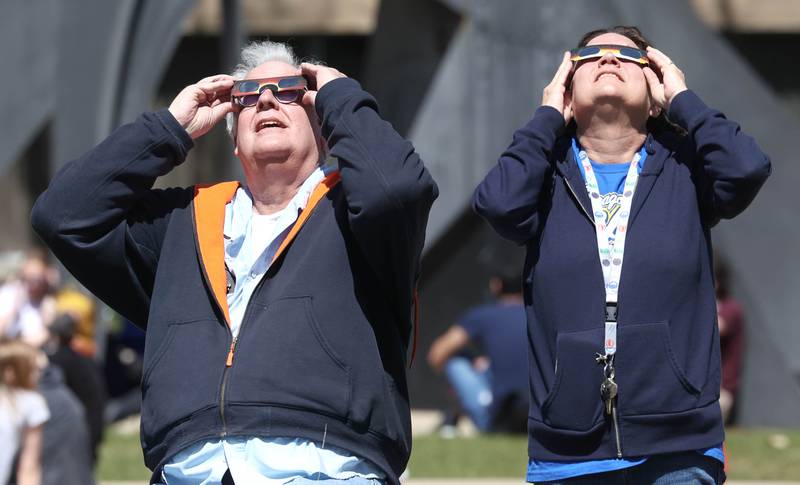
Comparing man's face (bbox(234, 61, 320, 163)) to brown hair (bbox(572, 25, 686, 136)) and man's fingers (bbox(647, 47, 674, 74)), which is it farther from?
man's fingers (bbox(647, 47, 674, 74))

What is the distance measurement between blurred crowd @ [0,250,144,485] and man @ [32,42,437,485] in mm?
3127

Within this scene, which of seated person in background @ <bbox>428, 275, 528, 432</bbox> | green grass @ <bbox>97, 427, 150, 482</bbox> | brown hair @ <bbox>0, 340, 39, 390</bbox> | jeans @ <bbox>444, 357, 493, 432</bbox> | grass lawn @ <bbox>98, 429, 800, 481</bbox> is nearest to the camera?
brown hair @ <bbox>0, 340, 39, 390</bbox>

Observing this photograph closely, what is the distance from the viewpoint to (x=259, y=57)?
3982mm

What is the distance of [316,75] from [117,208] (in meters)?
0.62

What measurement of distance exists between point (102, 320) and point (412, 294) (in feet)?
27.9

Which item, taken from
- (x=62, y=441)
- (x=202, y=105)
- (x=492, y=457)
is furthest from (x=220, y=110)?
(x=492, y=457)

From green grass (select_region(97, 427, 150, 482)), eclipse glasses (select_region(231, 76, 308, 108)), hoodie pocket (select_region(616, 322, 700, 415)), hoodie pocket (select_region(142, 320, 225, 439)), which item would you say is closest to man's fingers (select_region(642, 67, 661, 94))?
hoodie pocket (select_region(616, 322, 700, 415))

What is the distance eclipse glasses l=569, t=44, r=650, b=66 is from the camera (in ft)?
12.6

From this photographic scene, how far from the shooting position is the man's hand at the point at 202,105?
3.95 m

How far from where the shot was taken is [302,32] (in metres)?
17.5

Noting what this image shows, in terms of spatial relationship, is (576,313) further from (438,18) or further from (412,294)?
(438,18)

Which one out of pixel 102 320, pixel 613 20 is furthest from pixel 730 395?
pixel 102 320

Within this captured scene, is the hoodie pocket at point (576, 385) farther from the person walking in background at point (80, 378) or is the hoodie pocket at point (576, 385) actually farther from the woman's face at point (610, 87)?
the person walking in background at point (80, 378)

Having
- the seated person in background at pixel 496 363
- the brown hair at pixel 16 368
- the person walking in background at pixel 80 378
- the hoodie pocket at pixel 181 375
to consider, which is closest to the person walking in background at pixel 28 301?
the person walking in background at pixel 80 378
